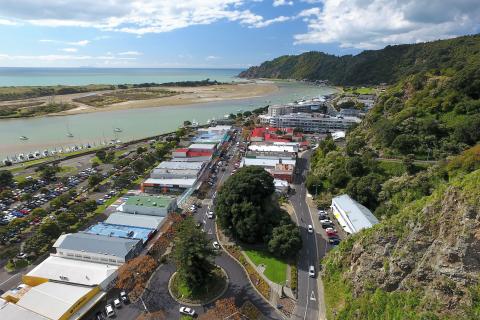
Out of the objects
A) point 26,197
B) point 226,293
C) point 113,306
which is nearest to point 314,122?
point 226,293

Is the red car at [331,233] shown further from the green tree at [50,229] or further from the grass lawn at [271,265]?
the green tree at [50,229]

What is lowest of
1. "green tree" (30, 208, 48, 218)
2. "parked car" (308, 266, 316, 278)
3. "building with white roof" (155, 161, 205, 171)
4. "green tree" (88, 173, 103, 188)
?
"parked car" (308, 266, 316, 278)

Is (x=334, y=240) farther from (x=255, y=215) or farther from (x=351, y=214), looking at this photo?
(x=255, y=215)

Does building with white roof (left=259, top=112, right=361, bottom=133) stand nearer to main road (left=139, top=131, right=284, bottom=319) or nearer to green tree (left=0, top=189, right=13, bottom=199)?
main road (left=139, top=131, right=284, bottom=319)

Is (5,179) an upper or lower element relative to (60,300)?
upper

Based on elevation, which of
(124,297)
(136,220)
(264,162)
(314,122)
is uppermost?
(314,122)

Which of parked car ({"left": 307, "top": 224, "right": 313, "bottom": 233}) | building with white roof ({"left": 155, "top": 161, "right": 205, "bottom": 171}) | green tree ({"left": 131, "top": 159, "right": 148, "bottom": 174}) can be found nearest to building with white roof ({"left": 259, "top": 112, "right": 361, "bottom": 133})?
building with white roof ({"left": 155, "top": 161, "right": 205, "bottom": 171})

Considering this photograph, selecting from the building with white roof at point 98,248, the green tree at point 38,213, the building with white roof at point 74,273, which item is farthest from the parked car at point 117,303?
the green tree at point 38,213
